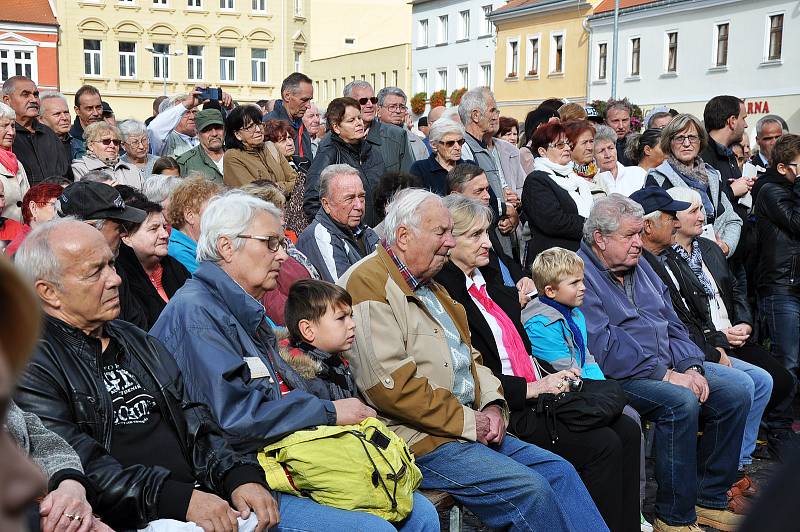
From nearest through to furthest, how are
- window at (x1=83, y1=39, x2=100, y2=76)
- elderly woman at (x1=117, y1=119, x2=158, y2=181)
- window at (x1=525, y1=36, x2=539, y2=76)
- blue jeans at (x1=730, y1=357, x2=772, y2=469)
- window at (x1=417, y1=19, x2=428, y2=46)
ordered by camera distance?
1. blue jeans at (x1=730, y1=357, x2=772, y2=469)
2. elderly woman at (x1=117, y1=119, x2=158, y2=181)
3. window at (x1=525, y1=36, x2=539, y2=76)
4. window at (x1=83, y1=39, x2=100, y2=76)
5. window at (x1=417, y1=19, x2=428, y2=46)

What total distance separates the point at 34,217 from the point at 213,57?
182ft

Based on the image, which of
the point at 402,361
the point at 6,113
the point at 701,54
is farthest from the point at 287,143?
the point at 701,54

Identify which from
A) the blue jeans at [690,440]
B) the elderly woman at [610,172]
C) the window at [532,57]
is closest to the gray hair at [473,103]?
the elderly woman at [610,172]

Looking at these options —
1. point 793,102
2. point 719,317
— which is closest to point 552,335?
point 719,317

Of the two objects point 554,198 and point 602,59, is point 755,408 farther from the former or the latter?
point 602,59

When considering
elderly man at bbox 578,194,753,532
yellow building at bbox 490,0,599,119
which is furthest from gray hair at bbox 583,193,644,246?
yellow building at bbox 490,0,599,119

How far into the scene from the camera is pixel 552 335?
522 centimetres

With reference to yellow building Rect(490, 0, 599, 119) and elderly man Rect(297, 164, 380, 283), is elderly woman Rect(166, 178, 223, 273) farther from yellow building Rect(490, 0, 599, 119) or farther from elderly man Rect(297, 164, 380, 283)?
yellow building Rect(490, 0, 599, 119)

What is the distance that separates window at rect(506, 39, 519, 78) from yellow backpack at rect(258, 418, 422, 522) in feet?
152

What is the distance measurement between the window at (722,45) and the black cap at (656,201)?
3167cm

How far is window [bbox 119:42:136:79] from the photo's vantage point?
185ft

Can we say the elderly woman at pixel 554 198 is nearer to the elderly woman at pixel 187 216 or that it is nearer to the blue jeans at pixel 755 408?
the blue jeans at pixel 755 408

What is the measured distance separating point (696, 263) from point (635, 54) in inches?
1408

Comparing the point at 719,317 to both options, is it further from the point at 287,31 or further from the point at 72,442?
the point at 287,31
